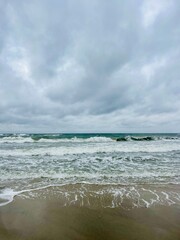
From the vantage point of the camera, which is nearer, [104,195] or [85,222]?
[85,222]

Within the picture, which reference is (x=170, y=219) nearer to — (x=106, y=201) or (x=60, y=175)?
(x=106, y=201)

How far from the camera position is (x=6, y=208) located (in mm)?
4293

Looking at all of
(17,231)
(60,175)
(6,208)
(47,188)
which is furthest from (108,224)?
(60,175)

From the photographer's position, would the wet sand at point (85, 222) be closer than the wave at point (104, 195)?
Yes

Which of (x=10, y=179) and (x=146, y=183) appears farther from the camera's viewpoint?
(x=10, y=179)

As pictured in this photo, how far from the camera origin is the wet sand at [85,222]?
10.3 ft

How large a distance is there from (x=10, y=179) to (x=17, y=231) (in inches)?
163

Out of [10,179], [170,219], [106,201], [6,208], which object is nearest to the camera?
[170,219]

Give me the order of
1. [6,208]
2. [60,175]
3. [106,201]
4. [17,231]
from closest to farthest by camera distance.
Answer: [17,231] → [6,208] → [106,201] → [60,175]

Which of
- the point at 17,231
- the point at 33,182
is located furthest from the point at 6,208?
the point at 33,182

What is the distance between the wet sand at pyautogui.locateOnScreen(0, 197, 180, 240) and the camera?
10.3 ft

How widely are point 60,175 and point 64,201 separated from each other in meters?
2.91

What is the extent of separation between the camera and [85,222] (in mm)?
3615

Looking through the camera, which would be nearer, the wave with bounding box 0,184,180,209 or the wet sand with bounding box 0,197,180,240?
the wet sand with bounding box 0,197,180,240
